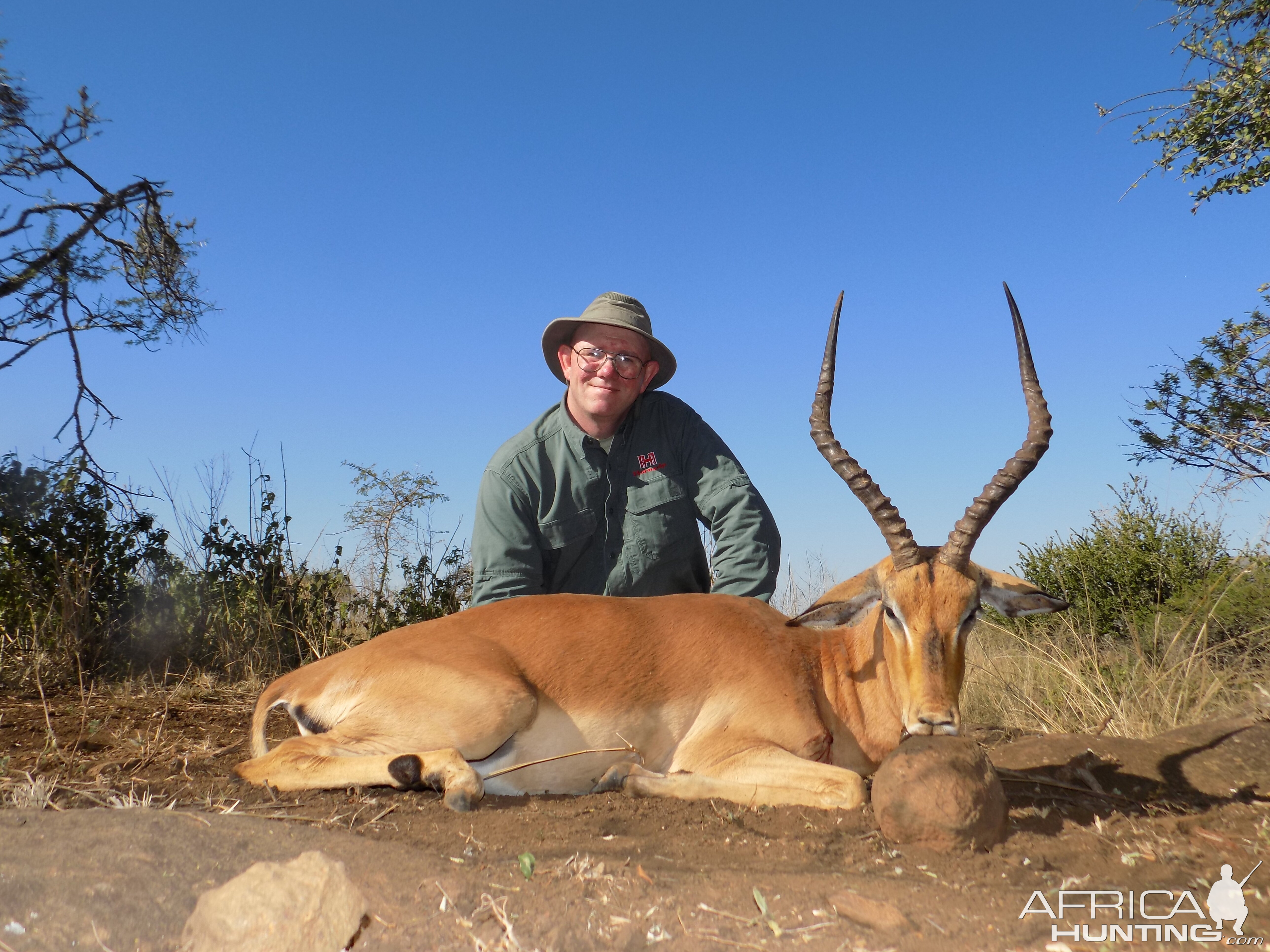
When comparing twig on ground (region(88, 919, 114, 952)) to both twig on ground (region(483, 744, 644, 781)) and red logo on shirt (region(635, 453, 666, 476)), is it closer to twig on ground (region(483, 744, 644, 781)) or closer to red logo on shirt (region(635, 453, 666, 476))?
twig on ground (region(483, 744, 644, 781))

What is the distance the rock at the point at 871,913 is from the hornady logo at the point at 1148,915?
0.40 m

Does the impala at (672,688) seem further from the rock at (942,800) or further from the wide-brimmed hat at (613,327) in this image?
the wide-brimmed hat at (613,327)

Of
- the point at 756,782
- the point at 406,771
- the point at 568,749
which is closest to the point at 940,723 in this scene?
the point at 756,782

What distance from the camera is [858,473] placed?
5.04 metres

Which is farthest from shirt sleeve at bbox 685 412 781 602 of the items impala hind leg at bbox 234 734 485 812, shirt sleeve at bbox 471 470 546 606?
impala hind leg at bbox 234 734 485 812

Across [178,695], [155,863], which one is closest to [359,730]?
[155,863]

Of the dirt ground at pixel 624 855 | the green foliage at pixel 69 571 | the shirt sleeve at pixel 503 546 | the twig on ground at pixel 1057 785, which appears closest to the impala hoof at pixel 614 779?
the dirt ground at pixel 624 855

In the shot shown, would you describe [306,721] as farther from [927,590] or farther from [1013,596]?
[1013,596]

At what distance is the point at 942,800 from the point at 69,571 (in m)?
7.80

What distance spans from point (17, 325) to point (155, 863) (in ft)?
30.2

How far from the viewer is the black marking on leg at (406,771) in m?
4.12

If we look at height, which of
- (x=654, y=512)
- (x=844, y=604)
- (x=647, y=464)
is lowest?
(x=844, y=604)

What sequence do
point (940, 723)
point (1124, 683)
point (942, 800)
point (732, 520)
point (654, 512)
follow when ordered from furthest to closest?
point (1124, 683)
point (654, 512)
point (732, 520)
point (940, 723)
point (942, 800)

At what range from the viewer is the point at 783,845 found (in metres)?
3.60
